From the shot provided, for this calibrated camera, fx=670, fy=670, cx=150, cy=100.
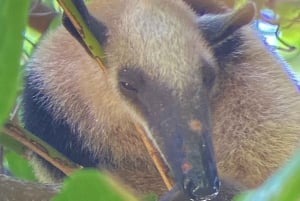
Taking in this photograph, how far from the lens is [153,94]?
1254 millimetres

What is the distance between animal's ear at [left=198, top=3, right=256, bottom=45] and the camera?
4.61 ft

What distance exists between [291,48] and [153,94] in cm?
89

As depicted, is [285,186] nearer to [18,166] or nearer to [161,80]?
[161,80]

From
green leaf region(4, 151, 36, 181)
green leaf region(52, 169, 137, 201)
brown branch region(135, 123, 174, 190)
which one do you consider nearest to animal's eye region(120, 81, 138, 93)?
brown branch region(135, 123, 174, 190)

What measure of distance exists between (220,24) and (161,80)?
291 mm

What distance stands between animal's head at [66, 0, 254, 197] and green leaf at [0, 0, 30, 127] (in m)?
0.69

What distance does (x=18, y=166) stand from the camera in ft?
5.43

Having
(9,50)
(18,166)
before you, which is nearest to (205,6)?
(18,166)

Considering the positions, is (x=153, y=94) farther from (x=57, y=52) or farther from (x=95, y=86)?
(x=57, y=52)

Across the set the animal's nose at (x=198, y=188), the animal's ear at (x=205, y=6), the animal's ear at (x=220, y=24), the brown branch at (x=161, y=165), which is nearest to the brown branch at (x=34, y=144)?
the brown branch at (x=161, y=165)

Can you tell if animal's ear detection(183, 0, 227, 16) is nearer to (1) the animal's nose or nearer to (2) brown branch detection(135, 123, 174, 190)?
(2) brown branch detection(135, 123, 174, 190)

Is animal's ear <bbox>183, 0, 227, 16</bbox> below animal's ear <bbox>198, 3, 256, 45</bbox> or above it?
below

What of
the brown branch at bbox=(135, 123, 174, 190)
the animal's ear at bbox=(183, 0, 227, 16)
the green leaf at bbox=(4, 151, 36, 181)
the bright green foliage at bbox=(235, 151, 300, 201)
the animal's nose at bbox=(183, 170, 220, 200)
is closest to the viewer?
the bright green foliage at bbox=(235, 151, 300, 201)

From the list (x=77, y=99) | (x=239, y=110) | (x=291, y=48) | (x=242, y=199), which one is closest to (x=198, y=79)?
(x=239, y=110)
